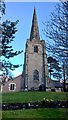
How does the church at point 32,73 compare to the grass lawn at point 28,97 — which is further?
the church at point 32,73

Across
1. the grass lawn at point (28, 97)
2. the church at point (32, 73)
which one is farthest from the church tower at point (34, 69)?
the grass lawn at point (28, 97)

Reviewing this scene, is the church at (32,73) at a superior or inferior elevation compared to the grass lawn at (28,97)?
superior

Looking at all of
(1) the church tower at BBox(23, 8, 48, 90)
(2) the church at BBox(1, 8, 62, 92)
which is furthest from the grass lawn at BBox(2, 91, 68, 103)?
(1) the church tower at BBox(23, 8, 48, 90)

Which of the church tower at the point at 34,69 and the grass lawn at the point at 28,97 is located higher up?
the church tower at the point at 34,69

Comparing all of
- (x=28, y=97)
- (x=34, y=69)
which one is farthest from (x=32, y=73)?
(x=28, y=97)

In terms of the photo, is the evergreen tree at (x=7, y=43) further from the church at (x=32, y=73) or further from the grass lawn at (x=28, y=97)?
the church at (x=32, y=73)

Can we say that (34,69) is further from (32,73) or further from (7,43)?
(7,43)

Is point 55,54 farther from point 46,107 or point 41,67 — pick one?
point 41,67

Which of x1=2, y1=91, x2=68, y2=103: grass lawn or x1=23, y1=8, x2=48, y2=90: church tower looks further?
x1=23, y1=8, x2=48, y2=90: church tower

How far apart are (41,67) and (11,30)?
2090 centimetres

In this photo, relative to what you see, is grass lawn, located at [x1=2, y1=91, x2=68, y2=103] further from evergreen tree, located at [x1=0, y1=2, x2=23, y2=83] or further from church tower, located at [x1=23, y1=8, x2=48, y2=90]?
church tower, located at [x1=23, y1=8, x2=48, y2=90]

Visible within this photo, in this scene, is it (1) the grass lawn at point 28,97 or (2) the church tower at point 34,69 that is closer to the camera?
(1) the grass lawn at point 28,97

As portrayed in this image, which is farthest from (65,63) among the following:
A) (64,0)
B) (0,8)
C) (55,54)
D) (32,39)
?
(32,39)

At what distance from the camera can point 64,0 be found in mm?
7469
